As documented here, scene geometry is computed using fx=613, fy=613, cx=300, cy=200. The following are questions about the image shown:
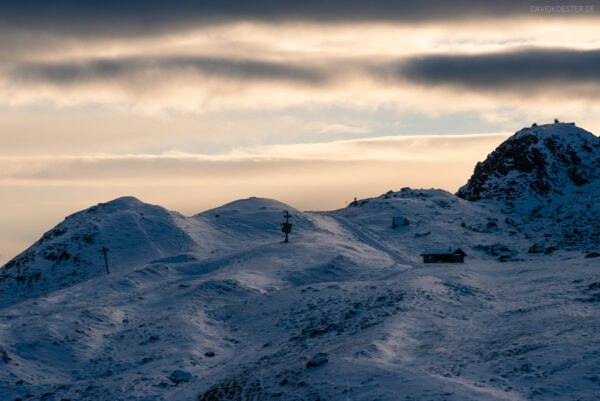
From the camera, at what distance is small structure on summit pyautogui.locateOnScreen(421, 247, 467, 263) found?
70.2m

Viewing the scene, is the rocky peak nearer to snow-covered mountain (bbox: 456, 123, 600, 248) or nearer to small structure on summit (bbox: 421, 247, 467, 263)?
snow-covered mountain (bbox: 456, 123, 600, 248)

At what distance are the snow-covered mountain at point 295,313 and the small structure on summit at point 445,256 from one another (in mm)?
2137

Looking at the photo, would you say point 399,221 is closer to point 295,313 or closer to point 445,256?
point 445,256

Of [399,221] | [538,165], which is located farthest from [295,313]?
[538,165]

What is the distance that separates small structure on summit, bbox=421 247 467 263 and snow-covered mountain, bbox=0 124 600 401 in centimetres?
214

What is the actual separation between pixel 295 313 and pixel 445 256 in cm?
3330

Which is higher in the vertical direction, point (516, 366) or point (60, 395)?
point (516, 366)

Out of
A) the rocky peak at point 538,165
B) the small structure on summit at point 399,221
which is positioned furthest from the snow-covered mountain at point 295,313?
the rocky peak at point 538,165

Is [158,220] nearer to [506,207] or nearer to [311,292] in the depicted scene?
[311,292]

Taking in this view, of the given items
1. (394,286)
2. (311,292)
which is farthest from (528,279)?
(311,292)

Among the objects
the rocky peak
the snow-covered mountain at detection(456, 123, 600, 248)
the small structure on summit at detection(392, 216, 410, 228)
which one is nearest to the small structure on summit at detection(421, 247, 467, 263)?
the snow-covered mountain at detection(456, 123, 600, 248)

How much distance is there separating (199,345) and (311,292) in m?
10.7

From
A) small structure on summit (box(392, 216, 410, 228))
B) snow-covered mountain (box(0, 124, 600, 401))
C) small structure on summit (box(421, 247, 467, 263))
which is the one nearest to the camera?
snow-covered mountain (box(0, 124, 600, 401))

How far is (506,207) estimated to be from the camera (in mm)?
107500
